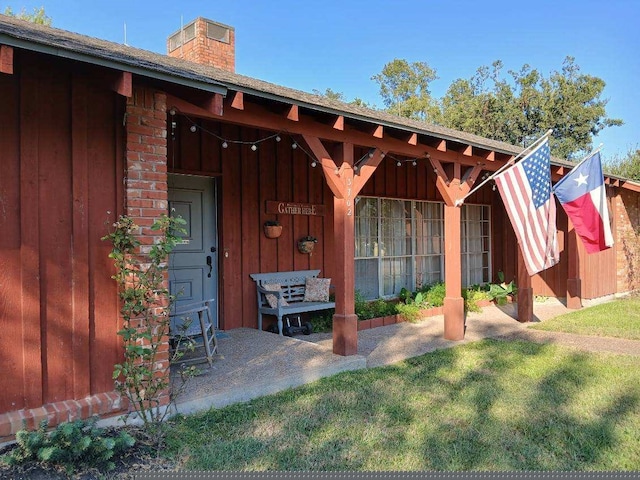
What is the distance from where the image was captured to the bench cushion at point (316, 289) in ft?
24.3

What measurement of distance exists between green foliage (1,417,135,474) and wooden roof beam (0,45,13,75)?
7.05ft

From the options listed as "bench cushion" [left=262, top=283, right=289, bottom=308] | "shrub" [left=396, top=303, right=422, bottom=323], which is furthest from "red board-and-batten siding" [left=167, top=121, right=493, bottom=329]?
"shrub" [left=396, top=303, right=422, bottom=323]

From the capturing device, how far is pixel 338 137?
5.36 metres

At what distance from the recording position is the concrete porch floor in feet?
13.8

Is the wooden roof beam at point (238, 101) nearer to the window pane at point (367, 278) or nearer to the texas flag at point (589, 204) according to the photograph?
the window pane at point (367, 278)

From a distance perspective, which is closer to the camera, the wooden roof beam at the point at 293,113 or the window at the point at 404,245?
the wooden roof beam at the point at 293,113

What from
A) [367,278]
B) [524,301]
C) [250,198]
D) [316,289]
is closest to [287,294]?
[316,289]

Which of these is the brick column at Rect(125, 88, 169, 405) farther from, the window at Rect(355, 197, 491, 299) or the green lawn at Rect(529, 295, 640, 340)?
the green lawn at Rect(529, 295, 640, 340)

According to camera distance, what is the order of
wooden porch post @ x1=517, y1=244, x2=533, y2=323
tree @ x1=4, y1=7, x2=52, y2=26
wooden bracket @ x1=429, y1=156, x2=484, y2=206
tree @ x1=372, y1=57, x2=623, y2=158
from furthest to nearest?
tree @ x1=372, y1=57, x2=623, y2=158
tree @ x1=4, y1=7, x2=52, y2=26
wooden porch post @ x1=517, y1=244, x2=533, y2=323
wooden bracket @ x1=429, y1=156, x2=484, y2=206

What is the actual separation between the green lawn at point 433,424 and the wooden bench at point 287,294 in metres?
1.91

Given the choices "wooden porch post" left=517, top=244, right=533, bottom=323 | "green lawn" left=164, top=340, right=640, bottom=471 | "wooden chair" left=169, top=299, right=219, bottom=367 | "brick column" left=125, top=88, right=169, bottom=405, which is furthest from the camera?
"wooden porch post" left=517, top=244, right=533, bottom=323

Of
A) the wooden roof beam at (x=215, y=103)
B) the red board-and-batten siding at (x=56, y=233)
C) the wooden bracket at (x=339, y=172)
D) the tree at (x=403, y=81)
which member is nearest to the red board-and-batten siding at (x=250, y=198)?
the wooden bracket at (x=339, y=172)

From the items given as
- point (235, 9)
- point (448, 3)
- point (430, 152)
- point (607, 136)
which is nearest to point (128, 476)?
point (430, 152)

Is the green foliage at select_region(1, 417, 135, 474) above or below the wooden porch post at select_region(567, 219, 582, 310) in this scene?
below
